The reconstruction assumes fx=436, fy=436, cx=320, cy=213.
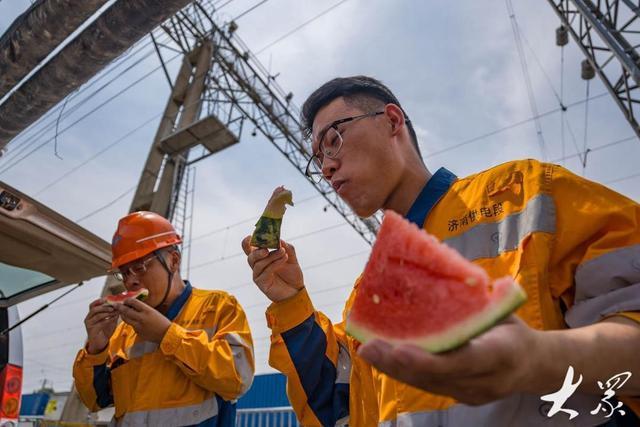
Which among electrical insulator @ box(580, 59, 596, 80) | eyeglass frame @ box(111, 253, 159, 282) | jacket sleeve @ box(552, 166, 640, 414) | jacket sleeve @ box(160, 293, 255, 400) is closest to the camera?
jacket sleeve @ box(552, 166, 640, 414)

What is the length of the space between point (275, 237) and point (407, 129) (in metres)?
0.74

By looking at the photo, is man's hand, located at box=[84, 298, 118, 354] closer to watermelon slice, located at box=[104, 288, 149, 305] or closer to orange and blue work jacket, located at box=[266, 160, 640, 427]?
watermelon slice, located at box=[104, 288, 149, 305]

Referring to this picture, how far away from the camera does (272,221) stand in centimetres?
178

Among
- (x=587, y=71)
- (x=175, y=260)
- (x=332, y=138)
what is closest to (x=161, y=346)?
(x=175, y=260)

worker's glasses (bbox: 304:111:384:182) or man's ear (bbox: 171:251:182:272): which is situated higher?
man's ear (bbox: 171:251:182:272)

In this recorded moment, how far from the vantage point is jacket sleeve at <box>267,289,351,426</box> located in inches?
66.1

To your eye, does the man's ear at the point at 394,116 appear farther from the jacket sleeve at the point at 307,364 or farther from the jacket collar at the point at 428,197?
the jacket sleeve at the point at 307,364

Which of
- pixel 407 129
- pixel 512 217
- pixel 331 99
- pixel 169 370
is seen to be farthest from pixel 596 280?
pixel 169 370

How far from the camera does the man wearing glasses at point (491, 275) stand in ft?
2.32

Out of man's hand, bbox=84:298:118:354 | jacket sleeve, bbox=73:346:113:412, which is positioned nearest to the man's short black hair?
man's hand, bbox=84:298:118:354

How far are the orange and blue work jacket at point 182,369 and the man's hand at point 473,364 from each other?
78.5 inches

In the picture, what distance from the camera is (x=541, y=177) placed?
1.26m

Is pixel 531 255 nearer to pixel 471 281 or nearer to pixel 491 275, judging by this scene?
pixel 491 275

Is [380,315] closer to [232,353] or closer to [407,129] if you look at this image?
[407,129]
